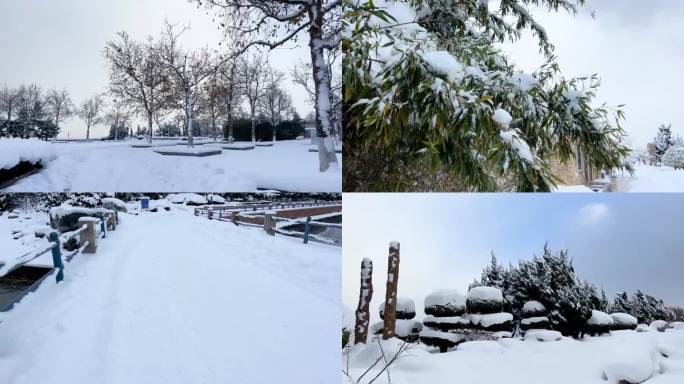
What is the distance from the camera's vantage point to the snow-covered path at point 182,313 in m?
1.52

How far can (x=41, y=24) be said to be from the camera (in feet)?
5.78

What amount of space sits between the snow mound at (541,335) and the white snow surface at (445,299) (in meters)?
0.25

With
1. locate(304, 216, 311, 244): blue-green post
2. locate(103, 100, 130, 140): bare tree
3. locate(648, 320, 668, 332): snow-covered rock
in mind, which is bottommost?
locate(648, 320, 668, 332): snow-covered rock

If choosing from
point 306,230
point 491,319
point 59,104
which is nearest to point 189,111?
point 59,104

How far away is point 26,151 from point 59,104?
19 cm

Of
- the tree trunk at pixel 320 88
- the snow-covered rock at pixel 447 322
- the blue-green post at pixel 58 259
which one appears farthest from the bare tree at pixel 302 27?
the blue-green post at pixel 58 259

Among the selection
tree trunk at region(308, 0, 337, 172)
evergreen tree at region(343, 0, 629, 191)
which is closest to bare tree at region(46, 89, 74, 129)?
tree trunk at region(308, 0, 337, 172)

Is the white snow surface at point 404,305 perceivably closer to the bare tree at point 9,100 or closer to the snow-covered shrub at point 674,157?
the snow-covered shrub at point 674,157

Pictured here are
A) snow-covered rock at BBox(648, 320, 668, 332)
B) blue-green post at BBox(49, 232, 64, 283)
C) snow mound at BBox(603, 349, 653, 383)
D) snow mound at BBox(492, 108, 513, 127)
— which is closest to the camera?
snow mound at BBox(492, 108, 513, 127)

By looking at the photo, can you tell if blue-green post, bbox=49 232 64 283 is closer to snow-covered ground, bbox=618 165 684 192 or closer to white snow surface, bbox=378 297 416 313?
white snow surface, bbox=378 297 416 313

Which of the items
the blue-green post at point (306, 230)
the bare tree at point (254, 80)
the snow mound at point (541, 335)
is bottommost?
the snow mound at point (541, 335)

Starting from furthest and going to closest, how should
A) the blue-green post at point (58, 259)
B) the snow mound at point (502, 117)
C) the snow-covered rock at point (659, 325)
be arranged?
the snow-covered rock at point (659, 325) < the blue-green post at point (58, 259) < the snow mound at point (502, 117)

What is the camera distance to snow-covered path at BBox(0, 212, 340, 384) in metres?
1.52

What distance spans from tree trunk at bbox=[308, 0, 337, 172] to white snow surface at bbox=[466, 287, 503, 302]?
666mm
